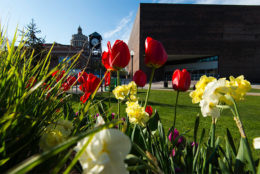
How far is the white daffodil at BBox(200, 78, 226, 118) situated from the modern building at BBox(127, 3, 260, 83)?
25159 millimetres

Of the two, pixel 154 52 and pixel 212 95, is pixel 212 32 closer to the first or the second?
pixel 154 52

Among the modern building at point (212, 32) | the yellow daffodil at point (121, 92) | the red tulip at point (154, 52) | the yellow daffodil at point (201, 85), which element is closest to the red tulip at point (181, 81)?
the red tulip at point (154, 52)

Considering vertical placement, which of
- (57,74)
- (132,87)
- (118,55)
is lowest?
(132,87)

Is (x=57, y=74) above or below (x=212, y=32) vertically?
below

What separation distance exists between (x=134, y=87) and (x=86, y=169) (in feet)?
3.69

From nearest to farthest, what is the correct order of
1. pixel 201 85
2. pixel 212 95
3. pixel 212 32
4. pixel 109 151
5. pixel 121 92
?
pixel 109 151, pixel 212 95, pixel 201 85, pixel 121 92, pixel 212 32

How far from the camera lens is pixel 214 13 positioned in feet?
82.0

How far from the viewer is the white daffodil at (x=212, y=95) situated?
0.54m

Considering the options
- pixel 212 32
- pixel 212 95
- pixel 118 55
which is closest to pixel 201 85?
pixel 212 95

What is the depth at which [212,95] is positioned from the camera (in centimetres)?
55

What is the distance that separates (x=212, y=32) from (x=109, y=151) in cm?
2927

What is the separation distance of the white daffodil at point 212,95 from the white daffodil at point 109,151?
1.22 ft

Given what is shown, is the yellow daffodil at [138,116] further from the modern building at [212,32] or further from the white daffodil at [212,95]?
the modern building at [212,32]

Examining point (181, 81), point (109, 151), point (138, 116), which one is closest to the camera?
point (109, 151)
